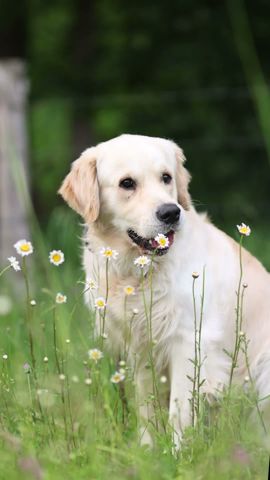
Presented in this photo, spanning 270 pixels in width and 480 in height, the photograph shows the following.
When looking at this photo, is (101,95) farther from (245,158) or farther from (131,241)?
(131,241)

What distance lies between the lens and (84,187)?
3648mm

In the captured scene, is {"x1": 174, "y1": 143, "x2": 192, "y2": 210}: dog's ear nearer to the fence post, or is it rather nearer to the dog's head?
the dog's head

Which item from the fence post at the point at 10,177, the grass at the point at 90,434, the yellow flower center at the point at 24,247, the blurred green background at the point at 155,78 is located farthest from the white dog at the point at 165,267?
the blurred green background at the point at 155,78

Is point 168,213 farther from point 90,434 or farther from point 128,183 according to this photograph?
Answer: point 90,434

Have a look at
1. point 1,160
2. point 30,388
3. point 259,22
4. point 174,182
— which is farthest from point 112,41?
point 30,388

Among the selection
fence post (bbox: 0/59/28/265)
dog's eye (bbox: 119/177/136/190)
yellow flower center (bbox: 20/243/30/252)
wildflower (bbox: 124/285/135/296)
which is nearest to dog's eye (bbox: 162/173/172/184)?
dog's eye (bbox: 119/177/136/190)

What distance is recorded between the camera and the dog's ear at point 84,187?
3625mm

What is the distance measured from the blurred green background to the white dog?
599 cm

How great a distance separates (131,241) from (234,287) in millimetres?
459

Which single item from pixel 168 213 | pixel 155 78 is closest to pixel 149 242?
pixel 168 213

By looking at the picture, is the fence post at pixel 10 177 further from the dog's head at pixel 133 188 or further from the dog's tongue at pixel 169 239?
the dog's tongue at pixel 169 239

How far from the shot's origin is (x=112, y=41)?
1229 cm

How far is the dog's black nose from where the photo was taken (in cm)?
334

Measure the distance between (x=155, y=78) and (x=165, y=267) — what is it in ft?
28.4
